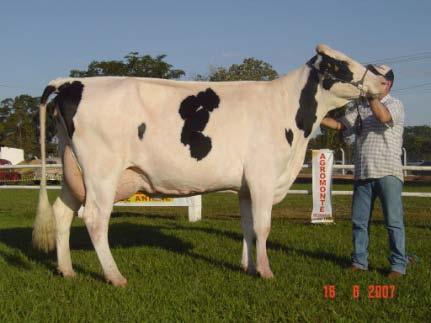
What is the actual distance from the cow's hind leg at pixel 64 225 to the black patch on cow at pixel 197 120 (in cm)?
159

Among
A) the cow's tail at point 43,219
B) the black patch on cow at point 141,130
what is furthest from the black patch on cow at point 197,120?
the cow's tail at point 43,219

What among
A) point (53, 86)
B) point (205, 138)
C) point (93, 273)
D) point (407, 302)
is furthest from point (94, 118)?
point (407, 302)

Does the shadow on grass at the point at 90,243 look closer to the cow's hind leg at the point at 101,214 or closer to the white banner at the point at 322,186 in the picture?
the cow's hind leg at the point at 101,214

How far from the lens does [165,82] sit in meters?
6.11

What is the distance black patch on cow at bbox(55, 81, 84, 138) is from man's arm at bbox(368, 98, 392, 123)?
3218 millimetres

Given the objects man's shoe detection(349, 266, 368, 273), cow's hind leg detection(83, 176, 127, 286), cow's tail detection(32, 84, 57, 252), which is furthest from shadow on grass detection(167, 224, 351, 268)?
cow's tail detection(32, 84, 57, 252)

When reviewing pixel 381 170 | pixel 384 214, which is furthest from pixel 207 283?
pixel 381 170

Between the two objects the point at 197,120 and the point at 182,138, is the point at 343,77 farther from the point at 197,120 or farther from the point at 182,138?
the point at 182,138

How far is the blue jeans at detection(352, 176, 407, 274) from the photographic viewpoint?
5941mm

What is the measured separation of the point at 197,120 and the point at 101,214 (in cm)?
146

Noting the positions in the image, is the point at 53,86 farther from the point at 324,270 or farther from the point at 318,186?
the point at 318,186

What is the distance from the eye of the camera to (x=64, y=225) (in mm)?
6266

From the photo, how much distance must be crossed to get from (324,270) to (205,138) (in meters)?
2.09

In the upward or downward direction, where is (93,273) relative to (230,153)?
downward
